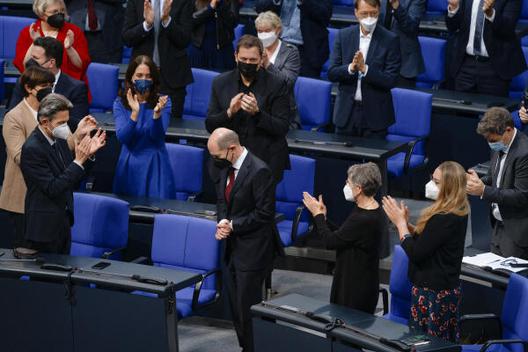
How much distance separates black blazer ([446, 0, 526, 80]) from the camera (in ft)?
31.2

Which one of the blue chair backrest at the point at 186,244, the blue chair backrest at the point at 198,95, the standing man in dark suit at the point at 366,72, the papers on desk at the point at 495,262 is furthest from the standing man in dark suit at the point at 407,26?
the blue chair backrest at the point at 186,244

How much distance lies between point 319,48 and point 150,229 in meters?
3.35

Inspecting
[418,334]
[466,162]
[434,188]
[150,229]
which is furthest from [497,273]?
[466,162]

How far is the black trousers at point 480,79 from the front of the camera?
9.82 m

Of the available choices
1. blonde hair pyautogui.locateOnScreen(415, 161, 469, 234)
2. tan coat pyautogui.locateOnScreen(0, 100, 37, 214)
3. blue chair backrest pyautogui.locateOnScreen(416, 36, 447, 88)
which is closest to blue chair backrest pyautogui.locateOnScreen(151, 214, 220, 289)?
tan coat pyautogui.locateOnScreen(0, 100, 37, 214)

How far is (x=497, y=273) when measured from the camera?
6.77 metres

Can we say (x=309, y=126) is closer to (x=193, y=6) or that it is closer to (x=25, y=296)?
(x=193, y=6)

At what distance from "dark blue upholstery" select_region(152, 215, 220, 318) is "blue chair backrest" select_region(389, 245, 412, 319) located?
1103mm

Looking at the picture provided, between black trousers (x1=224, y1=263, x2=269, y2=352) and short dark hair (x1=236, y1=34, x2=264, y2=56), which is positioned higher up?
short dark hair (x1=236, y1=34, x2=264, y2=56)

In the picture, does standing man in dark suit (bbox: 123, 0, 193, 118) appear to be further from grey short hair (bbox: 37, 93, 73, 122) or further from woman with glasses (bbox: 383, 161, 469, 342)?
woman with glasses (bbox: 383, 161, 469, 342)

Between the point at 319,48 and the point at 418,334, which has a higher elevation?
the point at 319,48

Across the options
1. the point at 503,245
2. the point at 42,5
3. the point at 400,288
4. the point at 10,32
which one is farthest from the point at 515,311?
the point at 10,32

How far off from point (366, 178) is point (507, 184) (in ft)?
4.56

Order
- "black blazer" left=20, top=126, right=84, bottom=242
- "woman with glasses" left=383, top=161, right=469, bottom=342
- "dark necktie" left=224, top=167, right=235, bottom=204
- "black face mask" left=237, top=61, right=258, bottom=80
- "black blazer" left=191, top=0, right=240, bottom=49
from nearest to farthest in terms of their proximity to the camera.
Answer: "woman with glasses" left=383, top=161, right=469, bottom=342, "black blazer" left=20, top=126, right=84, bottom=242, "dark necktie" left=224, top=167, right=235, bottom=204, "black face mask" left=237, top=61, right=258, bottom=80, "black blazer" left=191, top=0, right=240, bottom=49
